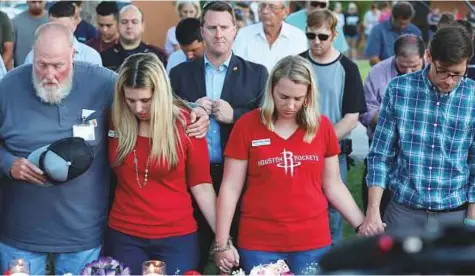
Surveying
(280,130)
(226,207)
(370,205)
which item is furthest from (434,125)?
(226,207)

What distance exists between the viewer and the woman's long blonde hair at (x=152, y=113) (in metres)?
3.48

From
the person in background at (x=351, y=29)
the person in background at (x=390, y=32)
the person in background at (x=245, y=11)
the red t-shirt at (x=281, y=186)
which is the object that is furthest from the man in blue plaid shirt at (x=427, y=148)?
the person in background at (x=351, y=29)

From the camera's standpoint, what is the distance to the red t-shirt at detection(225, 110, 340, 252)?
358cm

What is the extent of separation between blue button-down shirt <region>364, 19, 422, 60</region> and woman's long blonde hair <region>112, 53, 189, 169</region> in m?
4.68

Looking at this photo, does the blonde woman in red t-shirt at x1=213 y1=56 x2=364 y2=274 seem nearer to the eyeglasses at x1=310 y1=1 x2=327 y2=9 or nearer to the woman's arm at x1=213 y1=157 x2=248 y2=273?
the woman's arm at x1=213 y1=157 x2=248 y2=273

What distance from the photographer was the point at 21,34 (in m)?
7.72

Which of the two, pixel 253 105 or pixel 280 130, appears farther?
pixel 253 105

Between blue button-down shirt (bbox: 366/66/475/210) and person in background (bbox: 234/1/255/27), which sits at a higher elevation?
person in background (bbox: 234/1/255/27)

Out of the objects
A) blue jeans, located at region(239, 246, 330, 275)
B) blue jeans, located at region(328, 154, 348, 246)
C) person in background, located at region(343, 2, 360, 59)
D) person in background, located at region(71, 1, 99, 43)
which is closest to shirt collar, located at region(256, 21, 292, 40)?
blue jeans, located at region(328, 154, 348, 246)

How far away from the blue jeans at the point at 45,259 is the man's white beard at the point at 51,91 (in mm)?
750

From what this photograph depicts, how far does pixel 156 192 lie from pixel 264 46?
246 cm

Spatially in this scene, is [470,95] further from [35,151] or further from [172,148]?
[35,151]

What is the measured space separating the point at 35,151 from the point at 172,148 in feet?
2.06

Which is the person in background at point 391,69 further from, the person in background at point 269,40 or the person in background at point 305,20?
the person in background at point 305,20
